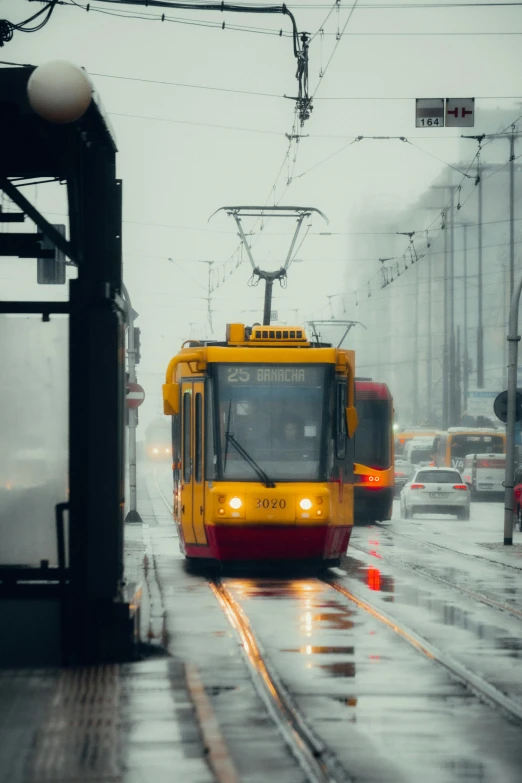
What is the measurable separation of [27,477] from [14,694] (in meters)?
2.03

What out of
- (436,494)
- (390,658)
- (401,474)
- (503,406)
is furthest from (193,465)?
(401,474)

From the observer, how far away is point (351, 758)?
8.02m

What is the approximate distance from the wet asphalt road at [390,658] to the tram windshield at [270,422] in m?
1.43

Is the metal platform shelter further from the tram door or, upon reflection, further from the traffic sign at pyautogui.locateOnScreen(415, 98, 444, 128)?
the traffic sign at pyautogui.locateOnScreen(415, 98, 444, 128)

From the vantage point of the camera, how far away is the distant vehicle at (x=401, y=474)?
59906 mm

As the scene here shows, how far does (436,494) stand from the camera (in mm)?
42875

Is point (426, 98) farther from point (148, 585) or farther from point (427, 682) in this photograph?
point (427, 682)

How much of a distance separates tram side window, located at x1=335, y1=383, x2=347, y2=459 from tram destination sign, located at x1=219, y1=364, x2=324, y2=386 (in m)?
0.30

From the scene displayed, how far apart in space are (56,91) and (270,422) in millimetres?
9898

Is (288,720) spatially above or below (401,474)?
above

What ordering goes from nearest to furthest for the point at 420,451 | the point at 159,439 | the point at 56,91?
the point at 56,91
the point at 420,451
the point at 159,439

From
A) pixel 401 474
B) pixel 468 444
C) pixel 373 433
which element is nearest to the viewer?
pixel 373 433

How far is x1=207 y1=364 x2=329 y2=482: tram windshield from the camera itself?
19.5m

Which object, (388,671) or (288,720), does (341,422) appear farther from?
(288,720)
